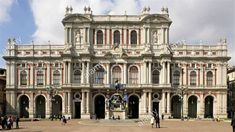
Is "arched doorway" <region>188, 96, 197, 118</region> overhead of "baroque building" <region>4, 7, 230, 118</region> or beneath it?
beneath

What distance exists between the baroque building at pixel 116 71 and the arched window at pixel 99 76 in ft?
0.81

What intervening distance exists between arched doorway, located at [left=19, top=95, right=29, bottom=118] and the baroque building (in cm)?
25

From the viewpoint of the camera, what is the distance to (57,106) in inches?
4385

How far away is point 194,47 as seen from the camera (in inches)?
4284

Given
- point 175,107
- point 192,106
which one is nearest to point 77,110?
point 175,107

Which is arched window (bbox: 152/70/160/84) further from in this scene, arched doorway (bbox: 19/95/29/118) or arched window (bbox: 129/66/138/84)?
arched doorway (bbox: 19/95/29/118)

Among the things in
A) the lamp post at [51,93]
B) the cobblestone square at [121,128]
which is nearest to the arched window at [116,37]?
the lamp post at [51,93]

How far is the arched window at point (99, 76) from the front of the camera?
107 m

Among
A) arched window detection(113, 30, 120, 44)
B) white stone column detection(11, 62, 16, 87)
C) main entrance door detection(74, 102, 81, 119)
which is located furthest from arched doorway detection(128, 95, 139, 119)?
white stone column detection(11, 62, 16, 87)

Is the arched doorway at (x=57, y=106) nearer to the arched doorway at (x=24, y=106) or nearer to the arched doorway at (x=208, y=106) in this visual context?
the arched doorway at (x=24, y=106)

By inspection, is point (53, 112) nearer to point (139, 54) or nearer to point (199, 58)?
point (139, 54)

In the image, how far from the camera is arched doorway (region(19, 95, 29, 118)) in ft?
362

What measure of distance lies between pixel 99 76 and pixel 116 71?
4.41 meters

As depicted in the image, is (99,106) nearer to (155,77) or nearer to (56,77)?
(56,77)
